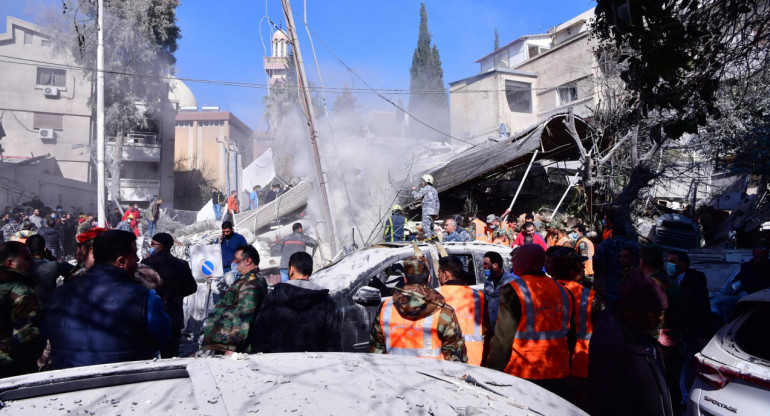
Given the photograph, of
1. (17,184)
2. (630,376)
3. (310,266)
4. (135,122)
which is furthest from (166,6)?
(630,376)

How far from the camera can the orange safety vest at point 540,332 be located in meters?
3.57

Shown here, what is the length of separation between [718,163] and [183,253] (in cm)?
1580

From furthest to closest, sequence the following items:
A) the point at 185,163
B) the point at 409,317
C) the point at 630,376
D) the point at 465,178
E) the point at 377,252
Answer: the point at 185,163 < the point at 465,178 < the point at 377,252 < the point at 409,317 < the point at 630,376

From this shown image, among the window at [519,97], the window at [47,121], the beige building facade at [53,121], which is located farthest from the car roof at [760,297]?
the window at [47,121]

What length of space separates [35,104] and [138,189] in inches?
286

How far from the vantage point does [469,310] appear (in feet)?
12.4

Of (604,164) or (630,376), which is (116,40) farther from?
(630,376)

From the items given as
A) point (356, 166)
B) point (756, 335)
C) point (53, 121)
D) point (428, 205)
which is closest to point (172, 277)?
point (756, 335)

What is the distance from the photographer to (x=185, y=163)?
1651 inches

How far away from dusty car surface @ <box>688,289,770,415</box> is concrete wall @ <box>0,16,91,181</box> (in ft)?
112

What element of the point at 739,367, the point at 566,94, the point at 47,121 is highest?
the point at 566,94

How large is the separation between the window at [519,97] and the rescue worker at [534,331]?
28.6 meters

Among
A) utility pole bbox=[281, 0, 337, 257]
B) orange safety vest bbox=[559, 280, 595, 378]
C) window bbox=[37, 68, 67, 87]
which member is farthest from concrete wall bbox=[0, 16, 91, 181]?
orange safety vest bbox=[559, 280, 595, 378]

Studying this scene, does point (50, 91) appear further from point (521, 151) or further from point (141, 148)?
point (521, 151)
